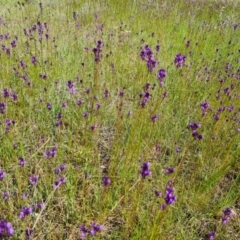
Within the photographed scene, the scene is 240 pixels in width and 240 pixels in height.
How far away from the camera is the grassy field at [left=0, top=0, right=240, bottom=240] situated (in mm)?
1880

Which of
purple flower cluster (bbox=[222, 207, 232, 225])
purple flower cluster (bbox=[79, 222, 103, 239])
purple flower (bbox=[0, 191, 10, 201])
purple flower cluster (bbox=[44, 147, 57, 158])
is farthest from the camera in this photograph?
purple flower cluster (bbox=[44, 147, 57, 158])

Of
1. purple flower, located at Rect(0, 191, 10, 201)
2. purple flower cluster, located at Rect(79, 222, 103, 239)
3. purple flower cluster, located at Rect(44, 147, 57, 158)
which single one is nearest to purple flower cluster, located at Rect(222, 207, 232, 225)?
purple flower cluster, located at Rect(79, 222, 103, 239)

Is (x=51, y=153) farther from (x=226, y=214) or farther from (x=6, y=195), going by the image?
(x=226, y=214)

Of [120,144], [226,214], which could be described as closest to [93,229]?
[226,214]

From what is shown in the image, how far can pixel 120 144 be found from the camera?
2541 mm

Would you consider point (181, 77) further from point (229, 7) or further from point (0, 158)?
point (229, 7)

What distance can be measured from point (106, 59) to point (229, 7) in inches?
252

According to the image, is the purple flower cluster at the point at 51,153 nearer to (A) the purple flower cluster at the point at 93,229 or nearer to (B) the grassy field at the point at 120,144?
(B) the grassy field at the point at 120,144

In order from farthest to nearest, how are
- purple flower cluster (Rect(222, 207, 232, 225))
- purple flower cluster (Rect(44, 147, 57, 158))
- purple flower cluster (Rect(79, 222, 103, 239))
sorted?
purple flower cluster (Rect(44, 147, 57, 158)) → purple flower cluster (Rect(222, 207, 232, 225)) → purple flower cluster (Rect(79, 222, 103, 239))

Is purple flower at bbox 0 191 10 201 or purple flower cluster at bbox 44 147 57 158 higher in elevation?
purple flower cluster at bbox 44 147 57 158

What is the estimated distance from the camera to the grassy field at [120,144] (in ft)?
6.17

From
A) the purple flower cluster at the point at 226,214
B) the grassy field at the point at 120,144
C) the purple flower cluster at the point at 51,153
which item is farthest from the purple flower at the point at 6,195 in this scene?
the purple flower cluster at the point at 226,214

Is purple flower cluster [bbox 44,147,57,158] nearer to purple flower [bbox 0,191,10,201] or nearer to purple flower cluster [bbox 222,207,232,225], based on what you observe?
purple flower [bbox 0,191,10,201]

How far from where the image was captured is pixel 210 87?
12.5 feet
